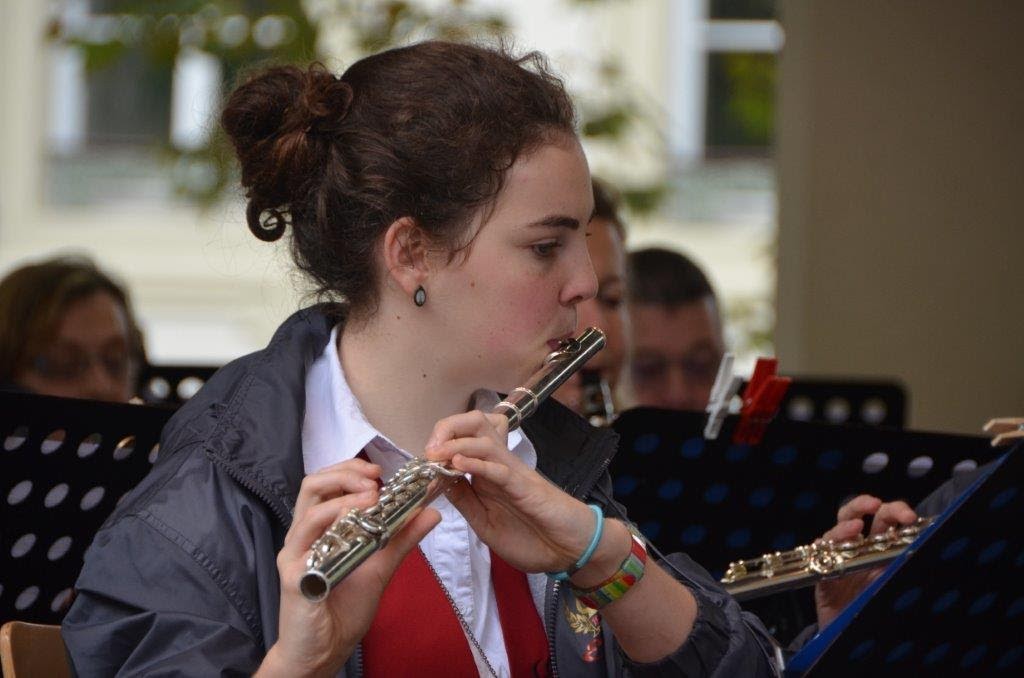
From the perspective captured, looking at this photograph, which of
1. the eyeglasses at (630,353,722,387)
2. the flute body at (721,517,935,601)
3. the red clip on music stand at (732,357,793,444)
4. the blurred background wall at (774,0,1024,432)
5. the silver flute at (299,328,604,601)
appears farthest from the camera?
the blurred background wall at (774,0,1024,432)

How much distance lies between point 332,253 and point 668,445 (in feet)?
1.84

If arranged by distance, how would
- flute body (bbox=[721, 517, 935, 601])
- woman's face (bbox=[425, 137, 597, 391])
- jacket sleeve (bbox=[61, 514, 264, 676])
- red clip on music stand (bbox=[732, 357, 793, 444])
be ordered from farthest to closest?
red clip on music stand (bbox=[732, 357, 793, 444]) → flute body (bbox=[721, 517, 935, 601]) → woman's face (bbox=[425, 137, 597, 391]) → jacket sleeve (bbox=[61, 514, 264, 676])

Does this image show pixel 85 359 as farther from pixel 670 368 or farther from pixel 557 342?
pixel 557 342

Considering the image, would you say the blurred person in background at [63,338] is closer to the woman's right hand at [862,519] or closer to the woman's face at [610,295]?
the woman's face at [610,295]

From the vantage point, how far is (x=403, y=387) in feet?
5.91

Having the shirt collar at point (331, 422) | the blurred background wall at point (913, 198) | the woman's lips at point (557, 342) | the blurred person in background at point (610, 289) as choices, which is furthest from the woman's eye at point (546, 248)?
the blurred background wall at point (913, 198)

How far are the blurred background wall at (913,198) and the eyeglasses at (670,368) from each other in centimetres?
52

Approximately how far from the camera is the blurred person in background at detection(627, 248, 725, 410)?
3234mm

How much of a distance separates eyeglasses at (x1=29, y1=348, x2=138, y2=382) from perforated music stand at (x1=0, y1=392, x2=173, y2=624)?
1.11m

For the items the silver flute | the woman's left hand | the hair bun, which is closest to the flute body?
the woman's left hand

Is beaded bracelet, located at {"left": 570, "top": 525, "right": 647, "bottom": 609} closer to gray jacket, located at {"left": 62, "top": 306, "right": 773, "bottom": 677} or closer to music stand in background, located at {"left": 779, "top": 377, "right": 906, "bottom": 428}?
gray jacket, located at {"left": 62, "top": 306, "right": 773, "bottom": 677}

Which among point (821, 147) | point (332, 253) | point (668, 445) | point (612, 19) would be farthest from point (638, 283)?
point (612, 19)

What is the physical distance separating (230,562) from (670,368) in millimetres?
1787

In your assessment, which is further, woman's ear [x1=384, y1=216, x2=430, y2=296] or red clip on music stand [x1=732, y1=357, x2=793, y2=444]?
red clip on music stand [x1=732, y1=357, x2=793, y2=444]
